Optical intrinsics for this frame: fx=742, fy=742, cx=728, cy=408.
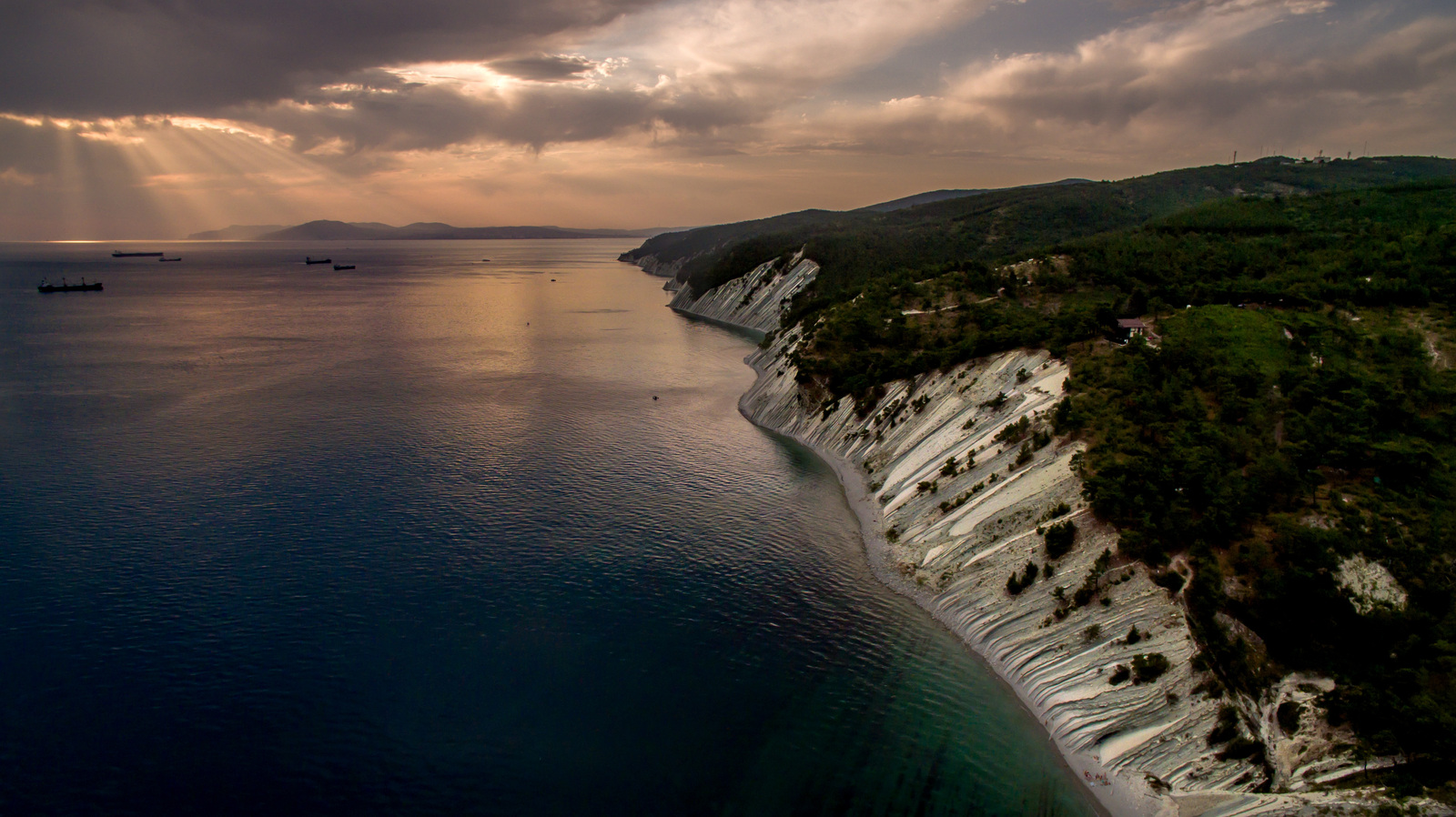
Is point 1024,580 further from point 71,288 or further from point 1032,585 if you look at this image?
point 71,288

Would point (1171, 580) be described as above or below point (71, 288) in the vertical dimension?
below

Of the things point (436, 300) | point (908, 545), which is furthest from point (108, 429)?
point (436, 300)

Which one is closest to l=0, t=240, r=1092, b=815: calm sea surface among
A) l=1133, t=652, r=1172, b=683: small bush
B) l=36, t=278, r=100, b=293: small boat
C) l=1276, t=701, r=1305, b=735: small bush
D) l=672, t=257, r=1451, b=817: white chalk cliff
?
l=672, t=257, r=1451, b=817: white chalk cliff

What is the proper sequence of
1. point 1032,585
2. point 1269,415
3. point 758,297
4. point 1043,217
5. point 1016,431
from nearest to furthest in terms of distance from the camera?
1. point 1032,585
2. point 1269,415
3. point 1016,431
4. point 758,297
5. point 1043,217

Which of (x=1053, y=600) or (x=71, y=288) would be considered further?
(x=71, y=288)

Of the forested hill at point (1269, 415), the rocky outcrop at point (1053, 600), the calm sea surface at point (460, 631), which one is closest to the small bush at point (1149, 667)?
the rocky outcrop at point (1053, 600)

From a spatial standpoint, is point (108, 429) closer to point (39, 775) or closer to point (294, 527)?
point (294, 527)

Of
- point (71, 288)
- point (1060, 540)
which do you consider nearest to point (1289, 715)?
point (1060, 540)
